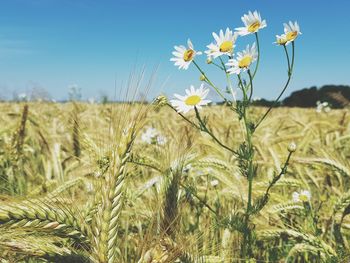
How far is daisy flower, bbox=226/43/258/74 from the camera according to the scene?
1.52 m

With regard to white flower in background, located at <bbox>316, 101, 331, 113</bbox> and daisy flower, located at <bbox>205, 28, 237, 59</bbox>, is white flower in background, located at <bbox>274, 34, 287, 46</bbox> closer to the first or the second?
daisy flower, located at <bbox>205, 28, 237, 59</bbox>

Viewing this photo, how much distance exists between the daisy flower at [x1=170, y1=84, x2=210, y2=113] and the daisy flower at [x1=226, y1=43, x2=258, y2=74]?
0.41ft

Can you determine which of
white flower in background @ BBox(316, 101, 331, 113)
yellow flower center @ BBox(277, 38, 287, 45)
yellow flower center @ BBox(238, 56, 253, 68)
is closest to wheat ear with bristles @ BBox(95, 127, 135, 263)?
yellow flower center @ BBox(238, 56, 253, 68)

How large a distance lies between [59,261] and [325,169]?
2247 millimetres

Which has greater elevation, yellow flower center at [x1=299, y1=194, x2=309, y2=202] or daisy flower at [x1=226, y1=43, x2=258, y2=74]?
daisy flower at [x1=226, y1=43, x2=258, y2=74]

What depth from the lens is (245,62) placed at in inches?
60.5

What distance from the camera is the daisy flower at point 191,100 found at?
1.48m

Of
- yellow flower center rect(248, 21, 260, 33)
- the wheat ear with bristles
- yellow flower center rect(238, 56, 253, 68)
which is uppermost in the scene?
yellow flower center rect(248, 21, 260, 33)

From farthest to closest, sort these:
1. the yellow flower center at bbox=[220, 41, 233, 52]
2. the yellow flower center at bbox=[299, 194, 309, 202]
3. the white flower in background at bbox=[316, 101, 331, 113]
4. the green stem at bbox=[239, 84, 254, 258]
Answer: the white flower in background at bbox=[316, 101, 331, 113]
the yellow flower center at bbox=[299, 194, 309, 202]
the yellow flower center at bbox=[220, 41, 233, 52]
the green stem at bbox=[239, 84, 254, 258]

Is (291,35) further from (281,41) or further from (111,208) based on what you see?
(111,208)

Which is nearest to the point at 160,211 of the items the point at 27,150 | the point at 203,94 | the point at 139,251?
the point at 139,251

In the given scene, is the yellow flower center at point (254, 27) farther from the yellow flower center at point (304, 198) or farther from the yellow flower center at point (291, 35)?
the yellow flower center at point (304, 198)

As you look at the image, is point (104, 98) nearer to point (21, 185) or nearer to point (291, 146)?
point (21, 185)

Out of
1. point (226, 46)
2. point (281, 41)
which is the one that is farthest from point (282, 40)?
point (226, 46)
